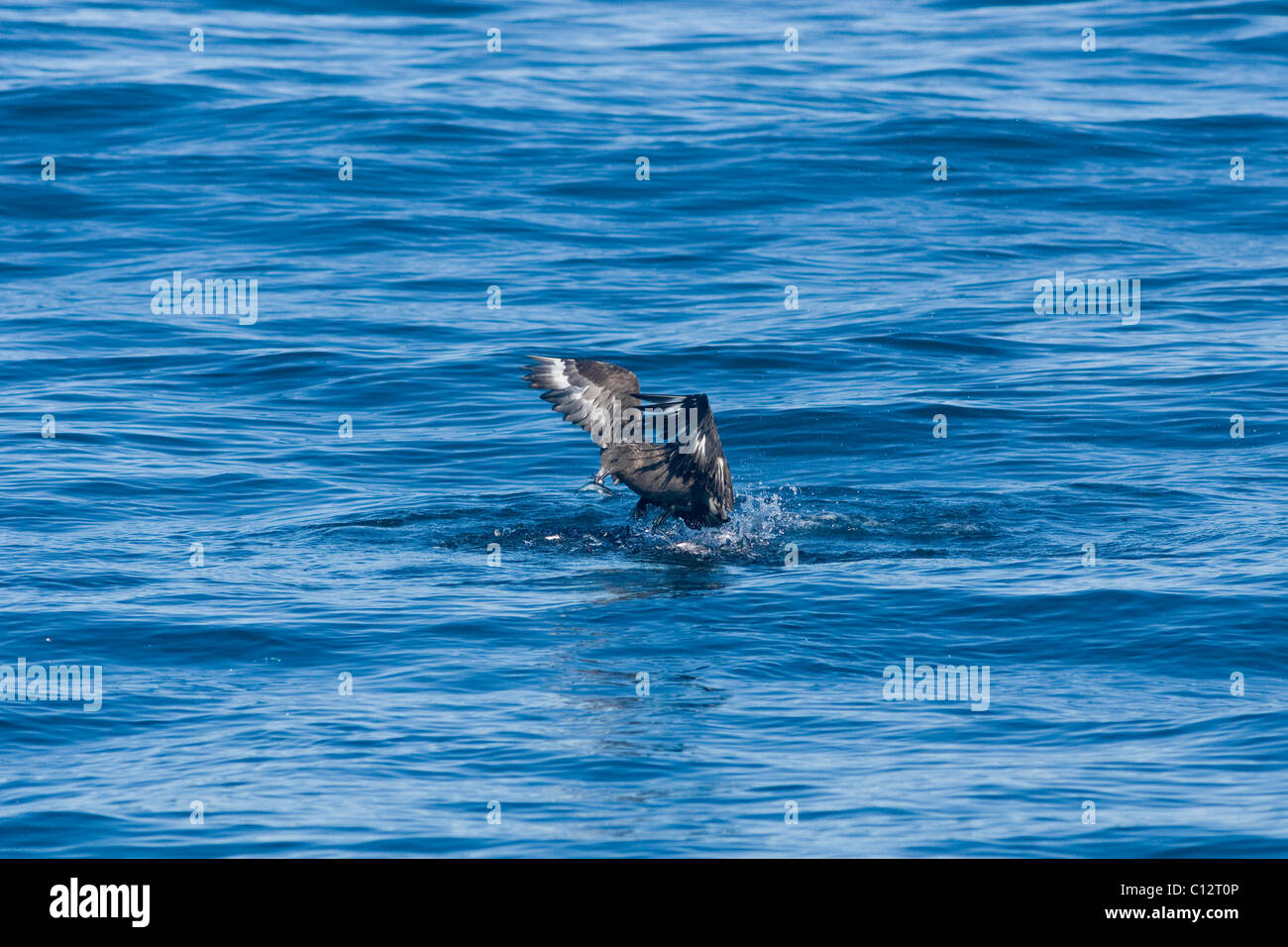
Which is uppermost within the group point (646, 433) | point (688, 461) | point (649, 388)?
point (649, 388)

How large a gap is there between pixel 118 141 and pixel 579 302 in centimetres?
1092

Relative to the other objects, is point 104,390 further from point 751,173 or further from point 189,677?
point 751,173

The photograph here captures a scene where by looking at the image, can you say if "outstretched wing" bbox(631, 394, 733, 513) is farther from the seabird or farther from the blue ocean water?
the blue ocean water

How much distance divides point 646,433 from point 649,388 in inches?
212

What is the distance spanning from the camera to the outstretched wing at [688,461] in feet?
44.5

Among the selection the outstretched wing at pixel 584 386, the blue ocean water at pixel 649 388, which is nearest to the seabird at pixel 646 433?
the outstretched wing at pixel 584 386

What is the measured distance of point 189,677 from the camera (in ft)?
38.5

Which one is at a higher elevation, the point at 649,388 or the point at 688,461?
the point at 649,388

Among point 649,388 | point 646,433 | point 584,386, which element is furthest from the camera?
point 649,388

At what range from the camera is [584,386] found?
518 inches

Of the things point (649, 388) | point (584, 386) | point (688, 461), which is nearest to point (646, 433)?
point (688, 461)

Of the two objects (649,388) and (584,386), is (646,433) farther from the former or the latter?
(649,388)
